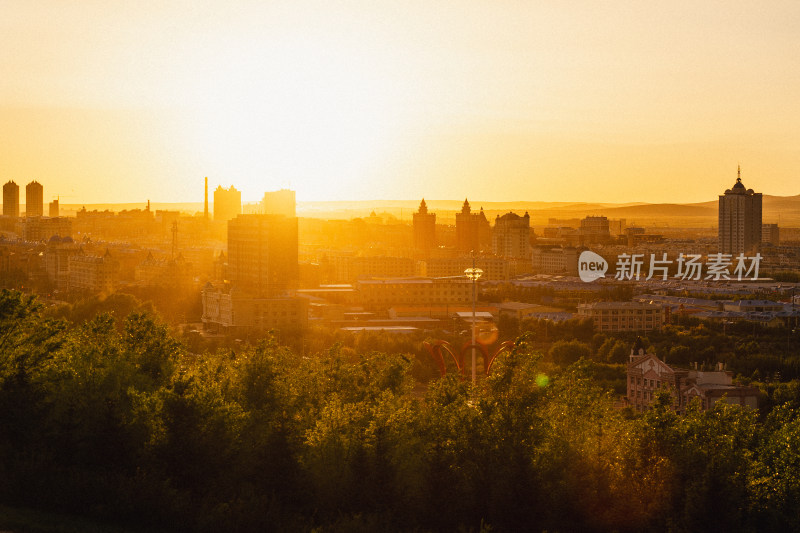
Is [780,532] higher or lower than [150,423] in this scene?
lower

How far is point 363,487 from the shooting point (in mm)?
6355

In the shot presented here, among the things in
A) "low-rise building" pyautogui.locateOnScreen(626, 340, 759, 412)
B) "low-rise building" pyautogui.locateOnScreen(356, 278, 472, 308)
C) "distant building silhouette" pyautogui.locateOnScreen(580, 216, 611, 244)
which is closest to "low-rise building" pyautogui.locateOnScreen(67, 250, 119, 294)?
"low-rise building" pyautogui.locateOnScreen(356, 278, 472, 308)

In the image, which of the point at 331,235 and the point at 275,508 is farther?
the point at 331,235

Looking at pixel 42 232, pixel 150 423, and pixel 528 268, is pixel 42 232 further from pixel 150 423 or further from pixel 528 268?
pixel 150 423

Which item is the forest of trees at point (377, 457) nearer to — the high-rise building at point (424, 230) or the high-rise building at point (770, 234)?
the high-rise building at point (424, 230)

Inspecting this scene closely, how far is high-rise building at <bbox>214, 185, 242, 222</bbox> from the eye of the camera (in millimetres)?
71250

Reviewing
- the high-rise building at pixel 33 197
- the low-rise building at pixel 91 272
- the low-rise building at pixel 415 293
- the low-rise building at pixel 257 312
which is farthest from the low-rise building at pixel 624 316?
the high-rise building at pixel 33 197

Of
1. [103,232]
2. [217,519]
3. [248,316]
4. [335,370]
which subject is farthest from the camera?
[103,232]

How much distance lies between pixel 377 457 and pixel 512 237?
155 ft

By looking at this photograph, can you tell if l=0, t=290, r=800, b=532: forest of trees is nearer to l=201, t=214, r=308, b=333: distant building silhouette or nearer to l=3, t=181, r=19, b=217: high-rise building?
l=201, t=214, r=308, b=333: distant building silhouette

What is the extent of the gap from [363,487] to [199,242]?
174 feet

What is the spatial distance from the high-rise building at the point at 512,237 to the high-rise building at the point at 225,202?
77.2 feet

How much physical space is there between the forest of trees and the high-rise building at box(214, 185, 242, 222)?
6404 centimetres

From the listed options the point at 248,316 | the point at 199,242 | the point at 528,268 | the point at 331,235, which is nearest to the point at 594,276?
the point at 528,268
